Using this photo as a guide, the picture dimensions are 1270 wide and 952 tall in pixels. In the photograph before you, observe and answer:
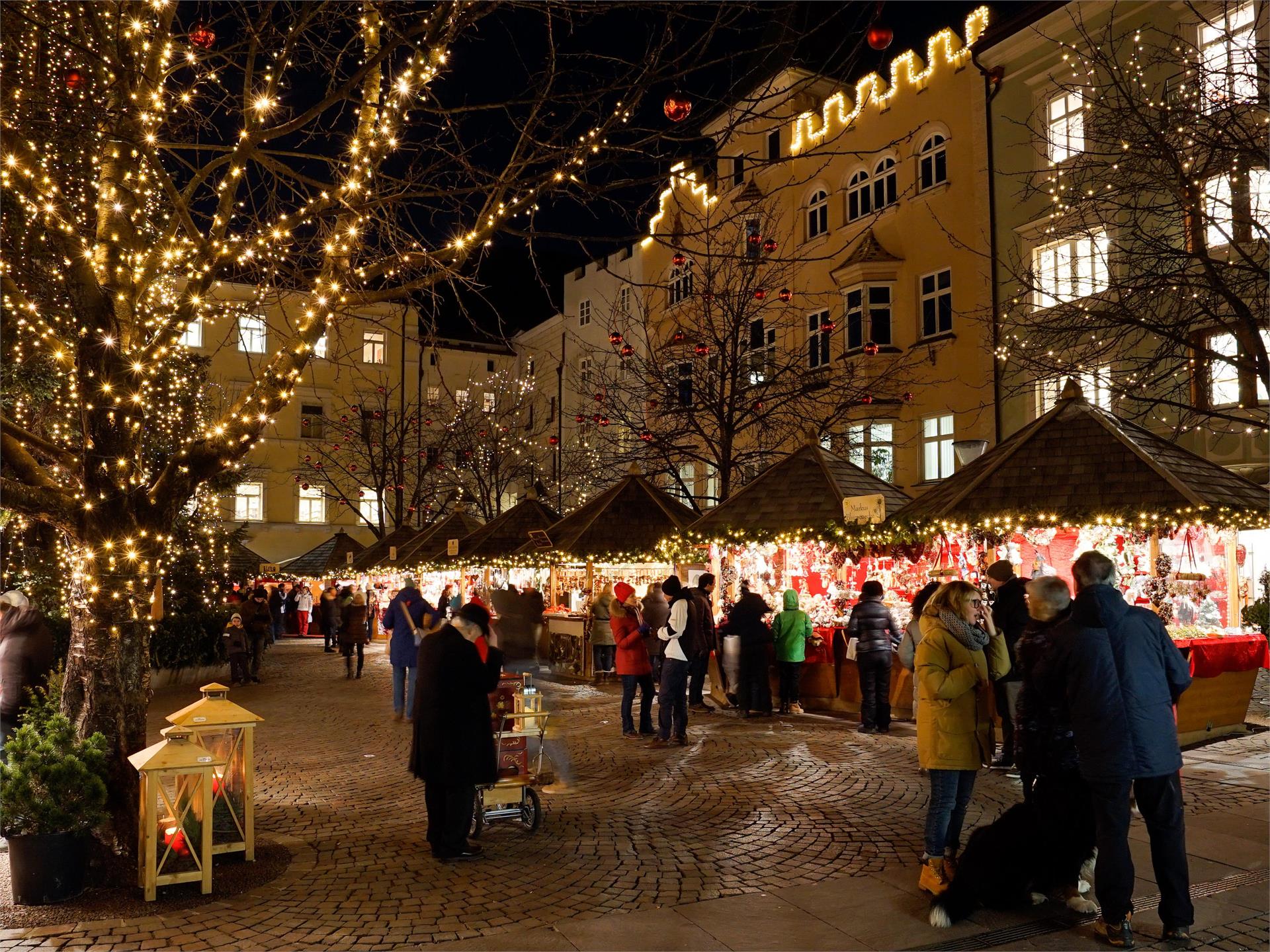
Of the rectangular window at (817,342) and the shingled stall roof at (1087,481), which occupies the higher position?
the rectangular window at (817,342)

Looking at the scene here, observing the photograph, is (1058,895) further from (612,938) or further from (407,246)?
(407,246)

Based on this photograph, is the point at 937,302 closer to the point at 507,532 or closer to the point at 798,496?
the point at 798,496

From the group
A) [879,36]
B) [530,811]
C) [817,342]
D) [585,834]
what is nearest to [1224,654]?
[585,834]

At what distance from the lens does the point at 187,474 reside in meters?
7.17

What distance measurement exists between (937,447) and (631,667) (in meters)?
14.3

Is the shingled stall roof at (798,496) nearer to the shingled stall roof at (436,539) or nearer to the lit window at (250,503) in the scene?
the shingled stall roof at (436,539)

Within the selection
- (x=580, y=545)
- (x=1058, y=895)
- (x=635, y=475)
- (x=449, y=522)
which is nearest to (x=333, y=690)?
(x=580, y=545)

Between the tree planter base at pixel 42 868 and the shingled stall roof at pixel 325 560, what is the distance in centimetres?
2879

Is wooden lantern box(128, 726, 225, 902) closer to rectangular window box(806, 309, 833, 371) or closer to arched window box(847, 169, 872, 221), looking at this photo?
rectangular window box(806, 309, 833, 371)

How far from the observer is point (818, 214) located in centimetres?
2730

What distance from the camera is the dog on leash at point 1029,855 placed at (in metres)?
5.35

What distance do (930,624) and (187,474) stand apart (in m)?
5.28

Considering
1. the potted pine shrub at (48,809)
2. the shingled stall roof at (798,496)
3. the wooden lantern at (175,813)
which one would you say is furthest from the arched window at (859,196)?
the potted pine shrub at (48,809)

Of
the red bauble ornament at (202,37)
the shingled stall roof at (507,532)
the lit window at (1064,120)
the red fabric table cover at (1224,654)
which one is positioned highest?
the lit window at (1064,120)
